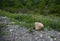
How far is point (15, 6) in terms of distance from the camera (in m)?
20.1

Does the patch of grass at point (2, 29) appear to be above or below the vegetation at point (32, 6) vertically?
above

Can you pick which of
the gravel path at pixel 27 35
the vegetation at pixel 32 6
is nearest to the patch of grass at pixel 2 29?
the gravel path at pixel 27 35

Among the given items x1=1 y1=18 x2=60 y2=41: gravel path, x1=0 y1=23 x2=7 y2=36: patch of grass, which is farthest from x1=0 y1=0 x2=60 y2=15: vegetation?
x1=0 y1=23 x2=7 y2=36: patch of grass

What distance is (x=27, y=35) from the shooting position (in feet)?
31.7

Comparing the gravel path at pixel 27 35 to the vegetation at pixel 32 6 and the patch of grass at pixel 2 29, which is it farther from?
the vegetation at pixel 32 6

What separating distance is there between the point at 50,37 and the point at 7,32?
6.86 ft

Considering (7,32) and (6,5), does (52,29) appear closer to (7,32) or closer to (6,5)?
(7,32)

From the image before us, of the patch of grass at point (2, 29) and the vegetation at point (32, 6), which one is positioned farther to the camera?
the vegetation at point (32, 6)

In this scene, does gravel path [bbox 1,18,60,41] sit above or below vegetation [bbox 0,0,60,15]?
above

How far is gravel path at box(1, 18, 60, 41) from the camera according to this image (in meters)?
9.34

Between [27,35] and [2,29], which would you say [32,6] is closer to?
[2,29]

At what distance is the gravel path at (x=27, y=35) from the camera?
934 centimetres

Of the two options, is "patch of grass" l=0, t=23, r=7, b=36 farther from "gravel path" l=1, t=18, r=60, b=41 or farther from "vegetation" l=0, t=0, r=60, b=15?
"vegetation" l=0, t=0, r=60, b=15

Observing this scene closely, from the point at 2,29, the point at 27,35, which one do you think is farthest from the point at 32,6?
the point at 27,35
